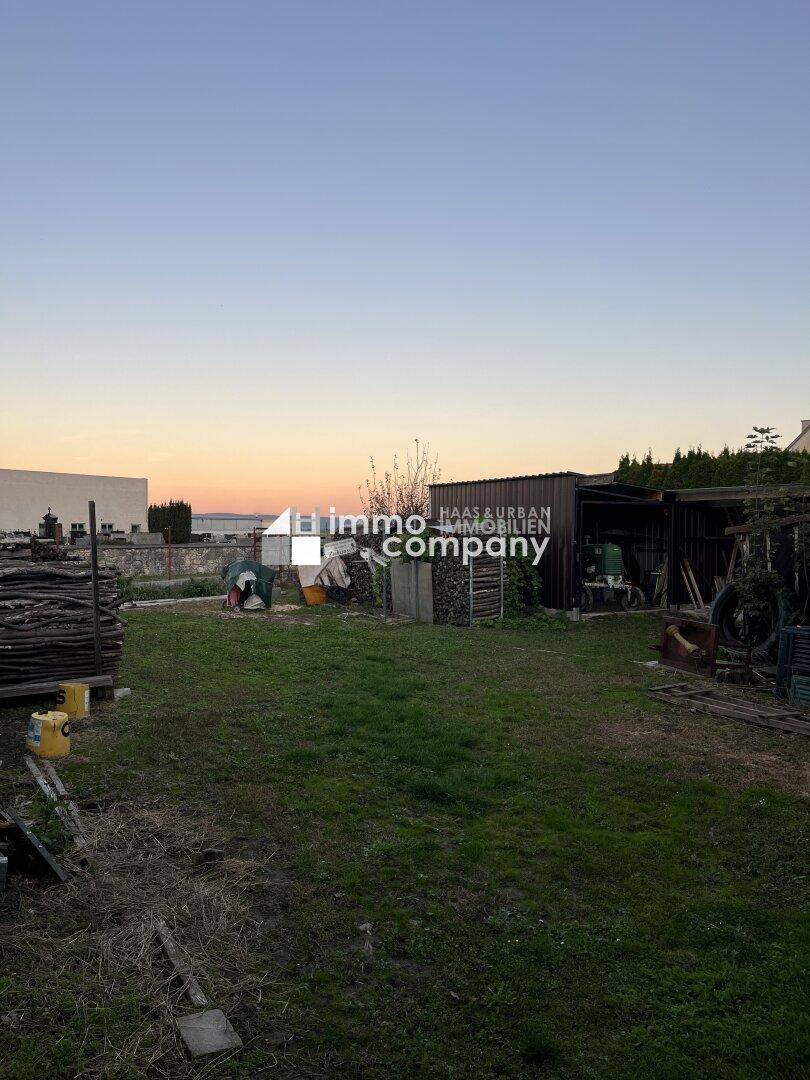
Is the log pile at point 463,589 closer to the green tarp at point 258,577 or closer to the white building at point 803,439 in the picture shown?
the green tarp at point 258,577

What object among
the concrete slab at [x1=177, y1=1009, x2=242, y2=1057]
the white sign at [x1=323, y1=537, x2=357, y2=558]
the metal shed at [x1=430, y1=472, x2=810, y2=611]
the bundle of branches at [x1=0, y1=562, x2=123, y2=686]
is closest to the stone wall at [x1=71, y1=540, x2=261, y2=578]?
the white sign at [x1=323, y1=537, x2=357, y2=558]

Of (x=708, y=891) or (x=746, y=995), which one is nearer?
(x=746, y=995)

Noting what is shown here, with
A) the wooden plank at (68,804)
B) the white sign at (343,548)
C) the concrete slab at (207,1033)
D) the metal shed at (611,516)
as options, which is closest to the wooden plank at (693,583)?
the metal shed at (611,516)

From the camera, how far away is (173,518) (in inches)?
1727

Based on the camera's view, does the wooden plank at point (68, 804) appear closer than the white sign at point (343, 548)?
Yes

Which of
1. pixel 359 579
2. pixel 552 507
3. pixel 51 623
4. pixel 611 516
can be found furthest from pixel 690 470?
pixel 51 623

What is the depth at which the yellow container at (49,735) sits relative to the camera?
6.41 metres

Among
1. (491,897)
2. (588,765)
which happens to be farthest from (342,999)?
(588,765)

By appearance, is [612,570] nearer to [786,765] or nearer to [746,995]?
[786,765]

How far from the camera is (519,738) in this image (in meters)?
6.98

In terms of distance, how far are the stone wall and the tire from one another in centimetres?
1729

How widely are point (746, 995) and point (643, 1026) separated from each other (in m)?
0.60

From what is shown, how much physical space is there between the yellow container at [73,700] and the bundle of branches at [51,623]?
2.19 ft

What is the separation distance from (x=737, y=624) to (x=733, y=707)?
360cm
